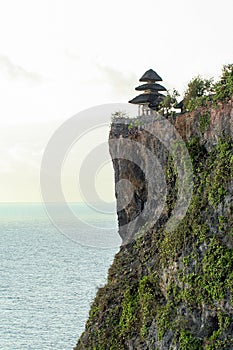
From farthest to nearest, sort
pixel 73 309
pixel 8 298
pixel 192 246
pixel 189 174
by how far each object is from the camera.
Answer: pixel 8 298, pixel 73 309, pixel 189 174, pixel 192 246

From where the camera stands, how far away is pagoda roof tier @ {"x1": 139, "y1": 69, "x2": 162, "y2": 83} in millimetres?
36850

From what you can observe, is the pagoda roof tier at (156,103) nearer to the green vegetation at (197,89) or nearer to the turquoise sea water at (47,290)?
the green vegetation at (197,89)

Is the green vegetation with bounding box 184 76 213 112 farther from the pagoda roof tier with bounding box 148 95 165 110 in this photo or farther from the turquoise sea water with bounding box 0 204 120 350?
the turquoise sea water with bounding box 0 204 120 350

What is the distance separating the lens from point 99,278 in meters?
84.0

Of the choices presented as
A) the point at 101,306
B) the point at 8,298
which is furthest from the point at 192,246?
the point at 8,298

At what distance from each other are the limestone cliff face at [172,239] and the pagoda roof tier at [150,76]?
8.65 ft

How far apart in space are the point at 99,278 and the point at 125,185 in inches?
1904

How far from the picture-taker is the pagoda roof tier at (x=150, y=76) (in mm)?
36850

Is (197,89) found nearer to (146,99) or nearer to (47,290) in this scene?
(146,99)

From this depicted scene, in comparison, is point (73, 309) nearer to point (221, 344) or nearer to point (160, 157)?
point (160, 157)

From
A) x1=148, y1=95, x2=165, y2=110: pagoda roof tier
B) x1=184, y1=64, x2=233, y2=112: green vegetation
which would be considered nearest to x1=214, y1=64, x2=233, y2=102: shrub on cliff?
x1=184, y1=64, x2=233, y2=112: green vegetation

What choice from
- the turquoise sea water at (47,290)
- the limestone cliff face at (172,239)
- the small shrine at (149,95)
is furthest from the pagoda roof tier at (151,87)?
the turquoise sea water at (47,290)

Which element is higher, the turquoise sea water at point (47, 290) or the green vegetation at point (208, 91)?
the green vegetation at point (208, 91)

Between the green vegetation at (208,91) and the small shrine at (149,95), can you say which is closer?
the green vegetation at (208,91)
